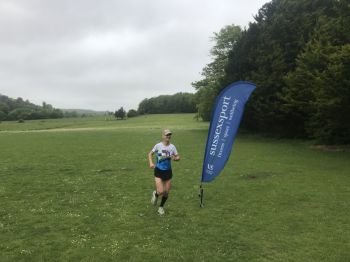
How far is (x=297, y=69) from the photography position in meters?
36.1

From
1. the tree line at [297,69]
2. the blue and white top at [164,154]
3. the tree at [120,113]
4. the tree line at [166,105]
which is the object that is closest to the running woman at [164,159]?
the blue and white top at [164,154]

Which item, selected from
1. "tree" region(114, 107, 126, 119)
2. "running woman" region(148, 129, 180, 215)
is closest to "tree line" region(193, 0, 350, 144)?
"running woman" region(148, 129, 180, 215)

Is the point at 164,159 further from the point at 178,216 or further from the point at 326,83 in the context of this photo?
the point at 326,83

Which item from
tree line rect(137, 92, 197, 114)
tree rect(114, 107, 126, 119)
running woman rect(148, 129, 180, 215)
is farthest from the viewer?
tree line rect(137, 92, 197, 114)

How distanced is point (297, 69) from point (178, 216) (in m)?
26.2

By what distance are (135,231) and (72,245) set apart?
1.95 meters

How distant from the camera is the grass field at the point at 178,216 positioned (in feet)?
33.6

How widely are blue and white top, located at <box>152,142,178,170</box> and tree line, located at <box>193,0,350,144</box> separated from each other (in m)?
18.2

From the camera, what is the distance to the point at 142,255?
392 inches

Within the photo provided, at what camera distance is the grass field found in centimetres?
1025

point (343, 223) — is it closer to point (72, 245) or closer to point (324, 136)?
point (72, 245)

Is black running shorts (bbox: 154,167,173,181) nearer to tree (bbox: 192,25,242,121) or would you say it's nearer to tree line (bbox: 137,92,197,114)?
tree (bbox: 192,25,242,121)

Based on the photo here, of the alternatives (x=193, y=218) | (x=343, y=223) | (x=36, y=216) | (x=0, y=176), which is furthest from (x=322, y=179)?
(x=0, y=176)

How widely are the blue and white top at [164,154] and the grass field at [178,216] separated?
5.48 ft
